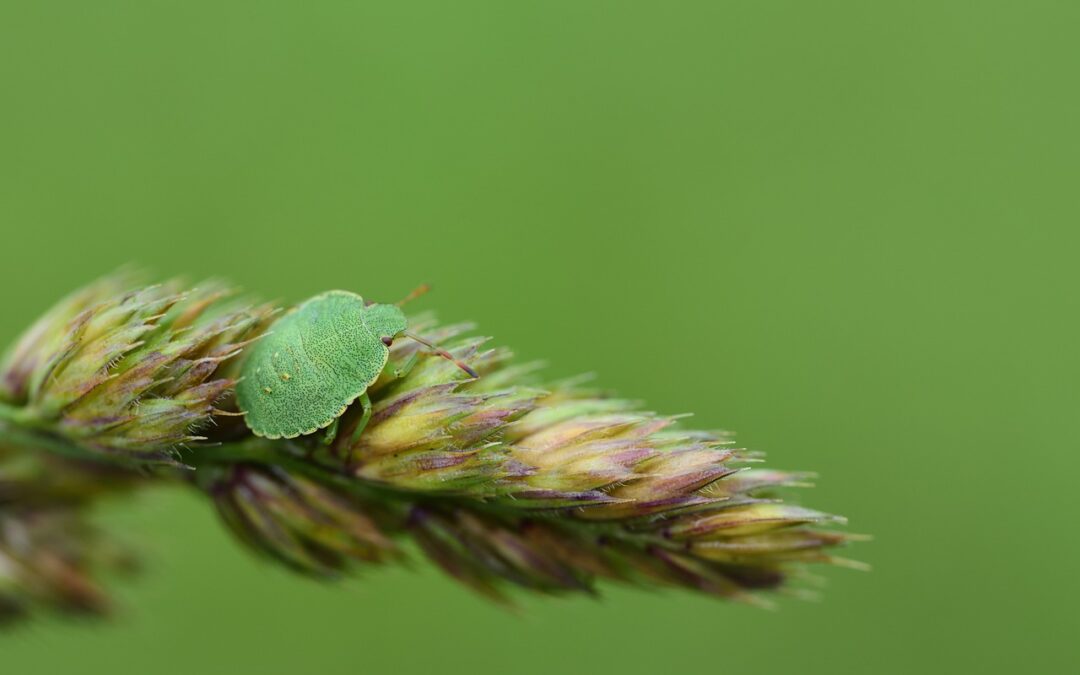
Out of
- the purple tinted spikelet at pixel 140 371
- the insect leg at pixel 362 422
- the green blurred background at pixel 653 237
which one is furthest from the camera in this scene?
the green blurred background at pixel 653 237

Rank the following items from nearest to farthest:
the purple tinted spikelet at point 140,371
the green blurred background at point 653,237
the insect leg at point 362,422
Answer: the purple tinted spikelet at point 140,371, the insect leg at point 362,422, the green blurred background at point 653,237

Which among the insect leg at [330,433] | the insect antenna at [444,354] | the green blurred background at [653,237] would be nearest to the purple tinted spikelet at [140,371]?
the insect leg at [330,433]

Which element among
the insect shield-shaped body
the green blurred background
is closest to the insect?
the insect shield-shaped body

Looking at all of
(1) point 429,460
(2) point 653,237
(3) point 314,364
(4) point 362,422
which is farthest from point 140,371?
(2) point 653,237

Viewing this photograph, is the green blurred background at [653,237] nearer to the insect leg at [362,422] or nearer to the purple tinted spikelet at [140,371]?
the purple tinted spikelet at [140,371]

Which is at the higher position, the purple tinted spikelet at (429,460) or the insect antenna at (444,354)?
the insect antenna at (444,354)

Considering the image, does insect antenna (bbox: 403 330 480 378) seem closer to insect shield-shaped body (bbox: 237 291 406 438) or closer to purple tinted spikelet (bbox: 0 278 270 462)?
insect shield-shaped body (bbox: 237 291 406 438)

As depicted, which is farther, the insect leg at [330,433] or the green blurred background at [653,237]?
the green blurred background at [653,237]
